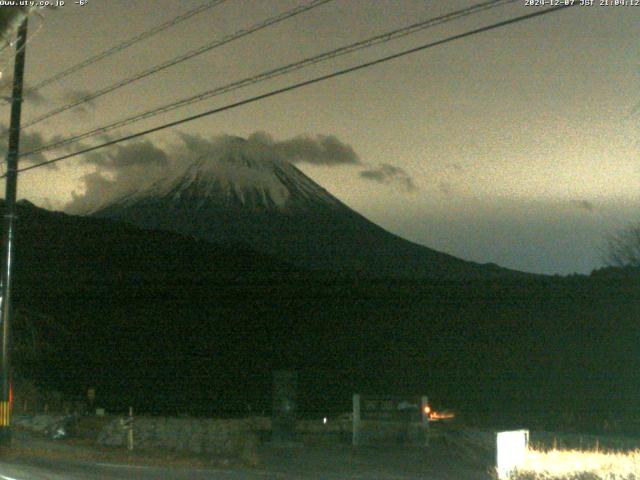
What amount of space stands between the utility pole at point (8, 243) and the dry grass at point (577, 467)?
467 inches

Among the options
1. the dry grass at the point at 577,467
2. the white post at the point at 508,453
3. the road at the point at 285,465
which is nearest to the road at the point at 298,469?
the road at the point at 285,465

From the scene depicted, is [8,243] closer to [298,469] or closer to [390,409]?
[298,469]

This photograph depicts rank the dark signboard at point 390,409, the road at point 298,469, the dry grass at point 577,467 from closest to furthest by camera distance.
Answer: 1. the dry grass at point 577,467
2. the road at point 298,469
3. the dark signboard at point 390,409

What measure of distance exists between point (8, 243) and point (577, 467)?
13730 millimetres

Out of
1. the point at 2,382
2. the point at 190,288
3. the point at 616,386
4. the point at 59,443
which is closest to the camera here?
the point at 2,382

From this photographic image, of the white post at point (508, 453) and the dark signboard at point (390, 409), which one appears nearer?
the white post at point (508, 453)

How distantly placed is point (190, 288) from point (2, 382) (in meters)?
67.4

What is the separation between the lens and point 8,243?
824 inches

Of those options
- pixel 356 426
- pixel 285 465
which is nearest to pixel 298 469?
pixel 285 465

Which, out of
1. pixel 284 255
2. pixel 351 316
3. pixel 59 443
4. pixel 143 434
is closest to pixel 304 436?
pixel 143 434

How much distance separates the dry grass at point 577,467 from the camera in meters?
12.7

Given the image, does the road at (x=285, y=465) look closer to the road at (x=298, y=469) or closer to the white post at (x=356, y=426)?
the road at (x=298, y=469)

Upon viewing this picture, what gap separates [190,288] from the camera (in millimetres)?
87938

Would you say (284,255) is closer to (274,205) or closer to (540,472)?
(274,205)
